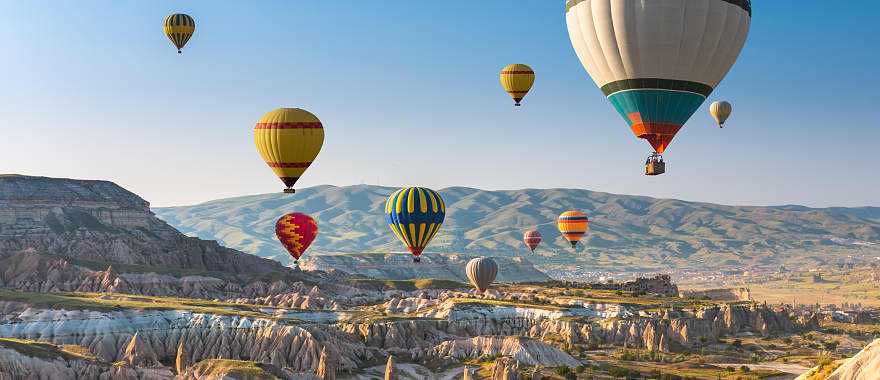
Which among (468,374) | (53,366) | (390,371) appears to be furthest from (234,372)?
(468,374)

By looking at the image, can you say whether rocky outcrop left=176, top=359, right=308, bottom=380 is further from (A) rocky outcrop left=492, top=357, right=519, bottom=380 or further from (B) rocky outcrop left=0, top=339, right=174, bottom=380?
(A) rocky outcrop left=492, top=357, right=519, bottom=380

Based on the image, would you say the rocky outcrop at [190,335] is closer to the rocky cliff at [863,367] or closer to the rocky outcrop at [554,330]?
the rocky outcrop at [554,330]

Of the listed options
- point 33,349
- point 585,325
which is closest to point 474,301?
point 585,325

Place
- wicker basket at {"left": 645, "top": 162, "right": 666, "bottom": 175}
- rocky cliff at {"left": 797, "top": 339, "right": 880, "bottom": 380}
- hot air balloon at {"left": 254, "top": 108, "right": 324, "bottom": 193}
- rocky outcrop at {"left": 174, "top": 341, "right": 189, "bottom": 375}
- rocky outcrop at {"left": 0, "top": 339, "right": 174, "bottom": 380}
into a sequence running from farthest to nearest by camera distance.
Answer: hot air balloon at {"left": 254, "top": 108, "right": 324, "bottom": 193}
rocky outcrop at {"left": 174, "top": 341, "right": 189, "bottom": 375}
rocky outcrop at {"left": 0, "top": 339, "right": 174, "bottom": 380}
wicker basket at {"left": 645, "top": 162, "right": 666, "bottom": 175}
rocky cliff at {"left": 797, "top": 339, "right": 880, "bottom": 380}

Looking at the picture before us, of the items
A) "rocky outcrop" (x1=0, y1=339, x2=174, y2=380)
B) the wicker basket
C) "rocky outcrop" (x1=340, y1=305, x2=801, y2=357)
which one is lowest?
"rocky outcrop" (x1=0, y1=339, x2=174, y2=380)

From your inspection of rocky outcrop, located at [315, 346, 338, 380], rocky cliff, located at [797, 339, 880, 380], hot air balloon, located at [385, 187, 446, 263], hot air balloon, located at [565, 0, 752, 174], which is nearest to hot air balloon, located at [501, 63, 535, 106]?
hot air balloon, located at [385, 187, 446, 263]

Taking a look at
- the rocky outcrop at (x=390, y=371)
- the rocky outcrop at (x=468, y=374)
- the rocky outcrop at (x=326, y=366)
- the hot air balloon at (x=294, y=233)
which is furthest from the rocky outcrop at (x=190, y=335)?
the hot air balloon at (x=294, y=233)
